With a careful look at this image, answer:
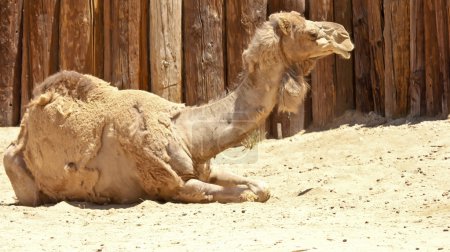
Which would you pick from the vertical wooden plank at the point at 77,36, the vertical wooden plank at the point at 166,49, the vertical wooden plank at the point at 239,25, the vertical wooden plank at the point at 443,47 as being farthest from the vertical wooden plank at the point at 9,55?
the vertical wooden plank at the point at 443,47

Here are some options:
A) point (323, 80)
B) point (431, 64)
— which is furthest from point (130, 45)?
point (431, 64)

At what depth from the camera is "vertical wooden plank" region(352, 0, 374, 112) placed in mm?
10234

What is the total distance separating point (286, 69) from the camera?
736cm

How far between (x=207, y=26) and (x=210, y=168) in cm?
309

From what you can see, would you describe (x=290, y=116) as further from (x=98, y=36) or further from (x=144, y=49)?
(x=98, y=36)

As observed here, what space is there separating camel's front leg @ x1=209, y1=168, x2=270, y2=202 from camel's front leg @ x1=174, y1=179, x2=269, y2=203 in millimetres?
34

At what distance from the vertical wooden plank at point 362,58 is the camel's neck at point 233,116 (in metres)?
3.08

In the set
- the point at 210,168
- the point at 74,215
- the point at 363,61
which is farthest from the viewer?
the point at 363,61

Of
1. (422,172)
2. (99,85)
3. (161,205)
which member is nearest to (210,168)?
(161,205)

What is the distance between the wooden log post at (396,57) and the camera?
9.74m

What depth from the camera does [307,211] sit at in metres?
6.55

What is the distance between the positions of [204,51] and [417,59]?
7.40 ft

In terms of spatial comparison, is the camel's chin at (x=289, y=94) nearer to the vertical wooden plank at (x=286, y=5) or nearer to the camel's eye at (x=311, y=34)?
the camel's eye at (x=311, y=34)

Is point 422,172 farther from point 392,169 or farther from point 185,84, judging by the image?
point 185,84
